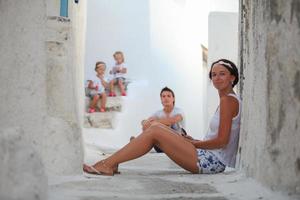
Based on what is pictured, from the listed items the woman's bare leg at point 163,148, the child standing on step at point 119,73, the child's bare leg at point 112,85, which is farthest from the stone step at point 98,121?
the woman's bare leg at point 163,148

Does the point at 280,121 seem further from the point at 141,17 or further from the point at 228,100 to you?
the point at 141,17

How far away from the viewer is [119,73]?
361 inches

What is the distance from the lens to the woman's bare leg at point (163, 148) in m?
3.47

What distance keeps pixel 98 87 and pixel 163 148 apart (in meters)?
5.59

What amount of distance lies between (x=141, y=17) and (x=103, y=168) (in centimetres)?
589

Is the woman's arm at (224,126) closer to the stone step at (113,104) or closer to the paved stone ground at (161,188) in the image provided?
the paved stone ground at (161,188)

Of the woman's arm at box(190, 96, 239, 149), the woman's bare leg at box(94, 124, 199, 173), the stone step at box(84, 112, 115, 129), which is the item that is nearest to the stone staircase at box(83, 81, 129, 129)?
the stone step at box(84, 112, 115, 129)

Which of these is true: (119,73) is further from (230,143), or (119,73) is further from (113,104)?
(230,143)

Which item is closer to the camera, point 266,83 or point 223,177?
point 266,83

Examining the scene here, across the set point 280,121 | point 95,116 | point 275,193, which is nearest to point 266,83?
point 280,121

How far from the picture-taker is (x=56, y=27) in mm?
3246

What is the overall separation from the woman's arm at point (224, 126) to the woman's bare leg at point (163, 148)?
10 cm

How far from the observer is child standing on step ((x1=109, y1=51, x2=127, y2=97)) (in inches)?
355

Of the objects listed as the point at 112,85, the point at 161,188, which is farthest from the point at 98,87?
the point at 161,188
